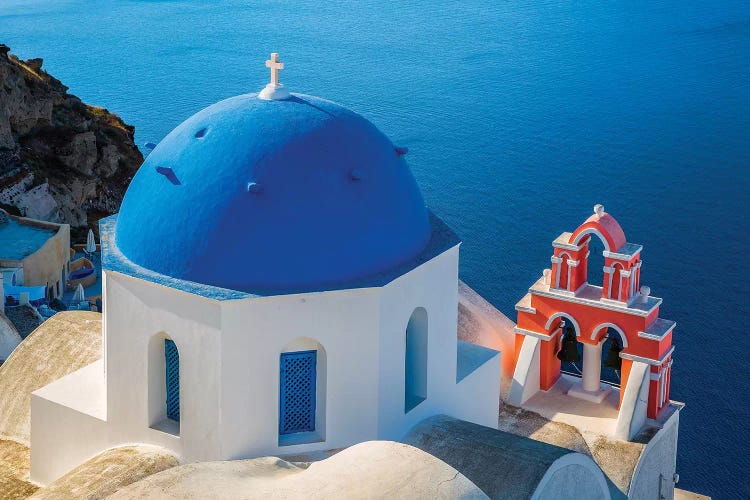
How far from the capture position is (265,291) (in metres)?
8.04

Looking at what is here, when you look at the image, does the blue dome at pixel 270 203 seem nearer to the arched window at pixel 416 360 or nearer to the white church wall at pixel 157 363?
the white church wall at pixel 157 363

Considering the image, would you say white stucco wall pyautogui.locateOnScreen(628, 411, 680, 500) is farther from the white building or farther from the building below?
the building below

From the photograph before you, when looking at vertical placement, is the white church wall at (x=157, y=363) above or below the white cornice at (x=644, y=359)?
above

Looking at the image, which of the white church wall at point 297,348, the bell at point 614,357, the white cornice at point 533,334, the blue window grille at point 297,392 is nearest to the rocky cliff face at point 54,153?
the white cornice at point 533,334

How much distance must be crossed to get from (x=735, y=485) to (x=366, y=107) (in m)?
23.9

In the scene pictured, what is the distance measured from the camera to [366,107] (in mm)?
40625

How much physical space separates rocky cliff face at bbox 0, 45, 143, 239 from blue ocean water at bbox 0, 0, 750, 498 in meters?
5.24

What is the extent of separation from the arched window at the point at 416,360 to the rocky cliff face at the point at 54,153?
790 inches

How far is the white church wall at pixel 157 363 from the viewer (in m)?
8.12

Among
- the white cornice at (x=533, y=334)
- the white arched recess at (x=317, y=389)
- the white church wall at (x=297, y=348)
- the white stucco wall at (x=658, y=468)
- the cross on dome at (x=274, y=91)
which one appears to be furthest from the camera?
the white cornice at (x=533, y=334)

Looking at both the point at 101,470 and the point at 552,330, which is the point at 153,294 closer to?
the point at 101,470

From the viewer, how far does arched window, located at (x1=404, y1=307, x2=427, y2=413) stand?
9109 mm

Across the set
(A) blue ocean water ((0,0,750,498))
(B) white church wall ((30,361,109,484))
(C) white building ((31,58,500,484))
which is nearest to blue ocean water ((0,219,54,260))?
(A) blue ocean water ((0,0,750,498))

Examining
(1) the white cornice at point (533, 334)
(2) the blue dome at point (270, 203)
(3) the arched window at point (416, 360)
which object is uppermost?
(2) the blue dome at point (270, 203)
